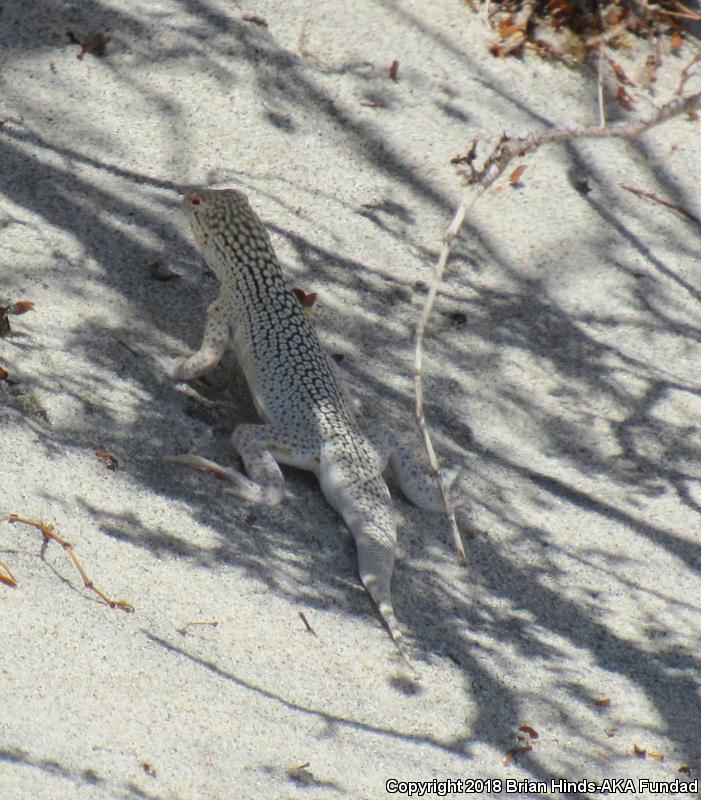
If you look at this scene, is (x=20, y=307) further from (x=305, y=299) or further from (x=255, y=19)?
(x=255, y=19)

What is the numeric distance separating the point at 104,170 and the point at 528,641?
11.0 ft

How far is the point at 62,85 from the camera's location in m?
6.25

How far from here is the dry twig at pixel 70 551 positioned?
3.86 metres

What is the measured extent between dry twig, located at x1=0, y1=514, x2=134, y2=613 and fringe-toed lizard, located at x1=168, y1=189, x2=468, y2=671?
78 cm

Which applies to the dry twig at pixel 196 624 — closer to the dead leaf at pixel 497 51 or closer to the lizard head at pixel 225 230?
the lizard head at pixel 225 230

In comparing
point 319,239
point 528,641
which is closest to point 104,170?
point 319,239

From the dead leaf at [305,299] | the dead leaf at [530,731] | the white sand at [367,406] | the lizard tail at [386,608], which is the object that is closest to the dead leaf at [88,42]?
the white sand at [367,406]

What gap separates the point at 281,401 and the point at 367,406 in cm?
62

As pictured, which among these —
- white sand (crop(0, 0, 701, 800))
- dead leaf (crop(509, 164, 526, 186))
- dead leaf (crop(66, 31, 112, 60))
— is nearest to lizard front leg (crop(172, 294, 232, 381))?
white sand (crop(0, 0, 701, 800))

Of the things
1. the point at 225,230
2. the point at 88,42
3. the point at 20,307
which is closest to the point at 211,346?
the point at 225,230

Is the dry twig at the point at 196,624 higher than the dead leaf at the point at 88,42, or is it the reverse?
the dead leaf at the point at 88,42

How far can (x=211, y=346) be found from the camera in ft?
17.0

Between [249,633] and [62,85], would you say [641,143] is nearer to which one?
[62,85]

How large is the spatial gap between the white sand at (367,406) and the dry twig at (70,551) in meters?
0.05
